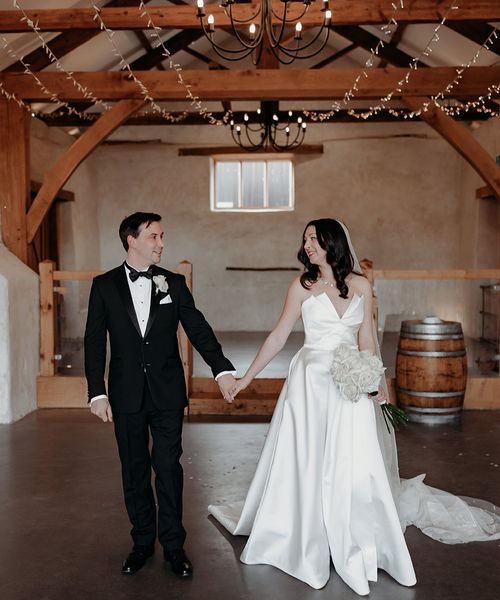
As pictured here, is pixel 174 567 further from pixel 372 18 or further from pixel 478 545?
pixel 372 18

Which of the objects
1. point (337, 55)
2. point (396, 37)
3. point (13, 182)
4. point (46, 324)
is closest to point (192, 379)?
point (46, 324)

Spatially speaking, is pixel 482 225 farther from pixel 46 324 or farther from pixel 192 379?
pixel 46 324

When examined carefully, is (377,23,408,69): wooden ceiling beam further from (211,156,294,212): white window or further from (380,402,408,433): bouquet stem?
(380,402,408,433): bouquet stem

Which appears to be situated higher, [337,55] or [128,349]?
[337,55]

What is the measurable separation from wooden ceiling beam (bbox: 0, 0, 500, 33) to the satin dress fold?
13.9ft

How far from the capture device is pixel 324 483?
3139mm

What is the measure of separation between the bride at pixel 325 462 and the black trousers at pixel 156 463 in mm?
369

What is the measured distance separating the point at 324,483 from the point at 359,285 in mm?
928

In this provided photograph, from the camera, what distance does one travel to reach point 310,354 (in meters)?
3.36

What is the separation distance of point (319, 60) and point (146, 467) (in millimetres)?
10222

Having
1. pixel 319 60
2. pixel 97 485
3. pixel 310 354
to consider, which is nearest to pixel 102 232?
pixel 319 60

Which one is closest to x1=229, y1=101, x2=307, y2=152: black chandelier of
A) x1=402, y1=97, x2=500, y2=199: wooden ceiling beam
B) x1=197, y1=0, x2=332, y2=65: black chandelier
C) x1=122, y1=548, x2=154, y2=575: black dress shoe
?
x1=197, y1=0, x2=332, y2=65: black chandelier

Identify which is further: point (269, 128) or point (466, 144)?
point (269, 128)

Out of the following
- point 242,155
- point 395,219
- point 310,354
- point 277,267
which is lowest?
point 310,354
